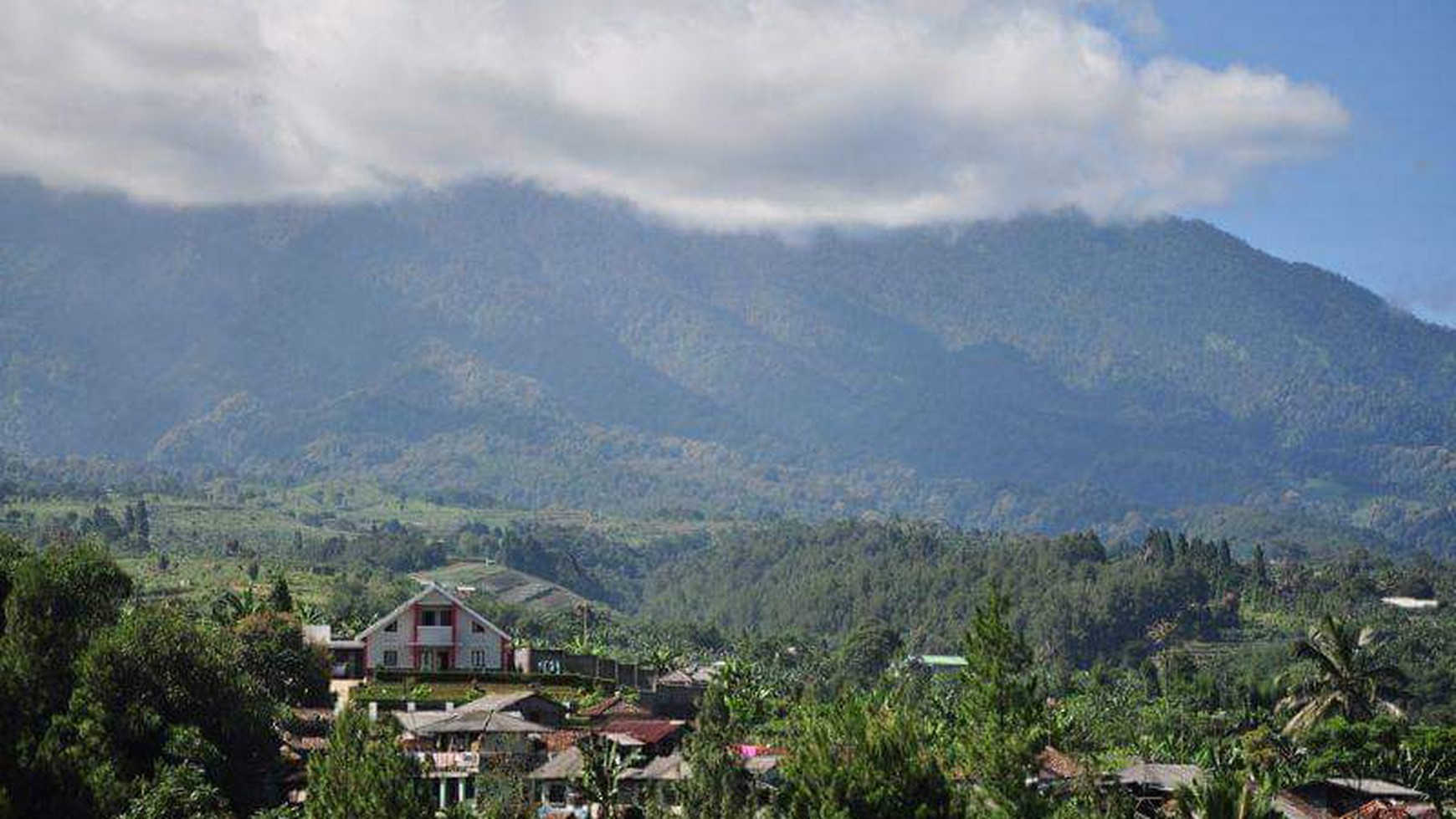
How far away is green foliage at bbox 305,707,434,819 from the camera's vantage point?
65562 mm

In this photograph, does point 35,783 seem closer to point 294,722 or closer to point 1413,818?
point 294,722

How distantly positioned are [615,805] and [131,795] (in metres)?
16.7

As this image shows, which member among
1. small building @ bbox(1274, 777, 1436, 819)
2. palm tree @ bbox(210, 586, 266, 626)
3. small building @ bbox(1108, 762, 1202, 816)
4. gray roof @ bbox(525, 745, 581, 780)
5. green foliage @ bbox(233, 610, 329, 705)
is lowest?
small building @ bbox(1274, 777, 1436, 819)

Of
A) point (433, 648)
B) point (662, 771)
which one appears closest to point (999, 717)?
point (662, 771)

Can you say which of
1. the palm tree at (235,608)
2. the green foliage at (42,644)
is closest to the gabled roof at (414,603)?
the palm tree at (235,608)

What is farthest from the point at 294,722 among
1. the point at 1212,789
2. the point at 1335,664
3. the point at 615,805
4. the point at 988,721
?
the point at 1335,664

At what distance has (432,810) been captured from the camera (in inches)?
2638

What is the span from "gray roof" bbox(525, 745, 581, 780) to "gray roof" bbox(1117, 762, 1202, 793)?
20.7 meters

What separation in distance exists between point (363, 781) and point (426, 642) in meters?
51.4

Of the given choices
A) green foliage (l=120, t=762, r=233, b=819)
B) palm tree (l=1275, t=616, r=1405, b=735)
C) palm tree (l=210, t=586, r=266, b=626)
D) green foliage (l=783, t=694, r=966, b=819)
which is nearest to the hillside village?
green foliage (l=783, t=694, r=966, b=819)

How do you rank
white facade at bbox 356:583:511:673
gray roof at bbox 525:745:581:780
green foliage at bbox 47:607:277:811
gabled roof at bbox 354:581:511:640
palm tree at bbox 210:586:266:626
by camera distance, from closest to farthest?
green foliage at bbox 47:607:277:811 < gray roof at bbox 525:745:581:780 < white facade at bbox 356:583:511:673 < gabled roof at bbox 354:581:511:640 < palm tree at bbox 210:586:266:626

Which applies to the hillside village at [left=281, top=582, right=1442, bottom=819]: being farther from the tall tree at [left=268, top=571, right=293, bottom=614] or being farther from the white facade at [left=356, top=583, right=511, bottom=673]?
the tall tree at [left=268, top=571, right=293, bottom=614]

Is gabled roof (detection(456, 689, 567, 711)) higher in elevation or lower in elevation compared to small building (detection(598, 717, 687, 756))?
higher

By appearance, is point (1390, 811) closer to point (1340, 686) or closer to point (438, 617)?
point (1340, 686)
